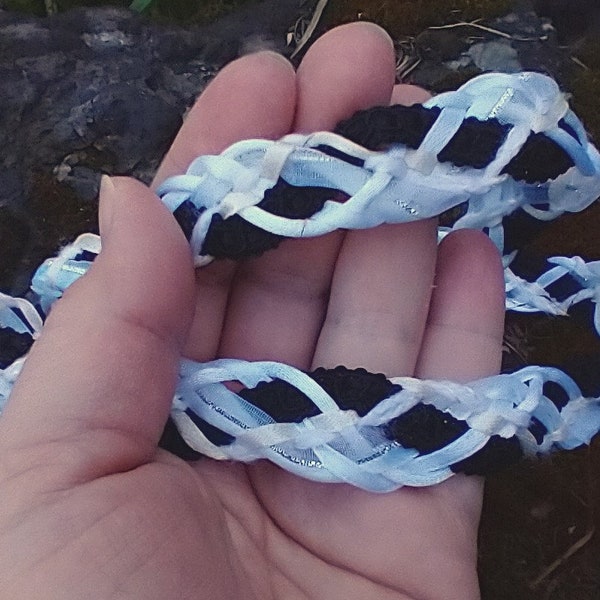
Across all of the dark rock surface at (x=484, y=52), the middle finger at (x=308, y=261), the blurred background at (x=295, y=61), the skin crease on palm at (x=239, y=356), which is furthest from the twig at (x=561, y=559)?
the dark rock surface at (x=484, y=52)

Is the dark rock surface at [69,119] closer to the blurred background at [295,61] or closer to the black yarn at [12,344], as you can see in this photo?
the blurred background at [295,61]

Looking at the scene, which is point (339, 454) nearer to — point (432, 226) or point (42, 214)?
point (432, 226)

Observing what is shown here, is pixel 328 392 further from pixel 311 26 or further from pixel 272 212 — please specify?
pixel 311 26

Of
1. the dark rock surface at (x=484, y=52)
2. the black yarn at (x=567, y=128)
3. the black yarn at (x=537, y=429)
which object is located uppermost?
the black yarn at (x=567, y=128)

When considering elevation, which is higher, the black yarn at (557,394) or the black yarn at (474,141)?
the black yarn at (474,141)

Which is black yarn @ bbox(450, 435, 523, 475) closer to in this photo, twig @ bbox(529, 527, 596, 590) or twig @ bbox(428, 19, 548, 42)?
twig @ bbox(529, 527, 596, 590)

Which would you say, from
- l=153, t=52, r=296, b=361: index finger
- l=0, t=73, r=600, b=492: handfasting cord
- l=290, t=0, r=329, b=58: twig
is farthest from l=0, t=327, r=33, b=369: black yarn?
l=290, t=0, r=329, b=58: twig

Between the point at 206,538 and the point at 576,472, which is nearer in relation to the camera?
the point at 206,538

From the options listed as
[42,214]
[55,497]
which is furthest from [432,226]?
[42,214]

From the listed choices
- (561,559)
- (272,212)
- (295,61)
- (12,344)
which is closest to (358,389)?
(272,212)
